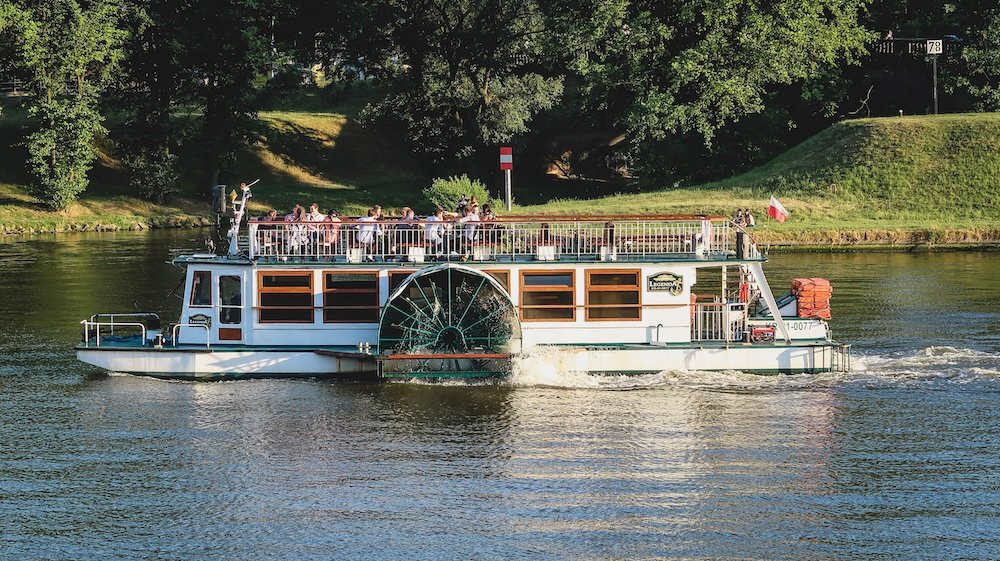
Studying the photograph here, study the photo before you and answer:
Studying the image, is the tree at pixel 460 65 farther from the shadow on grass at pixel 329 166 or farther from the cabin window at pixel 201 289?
the cabin window at pixel 201 289

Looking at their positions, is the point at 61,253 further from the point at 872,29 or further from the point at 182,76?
the point at 872,29

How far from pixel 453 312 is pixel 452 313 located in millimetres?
36

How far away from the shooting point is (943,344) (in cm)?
3481

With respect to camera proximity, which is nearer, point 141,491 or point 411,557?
point 411,557

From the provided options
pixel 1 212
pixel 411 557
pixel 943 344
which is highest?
pixel 1 212

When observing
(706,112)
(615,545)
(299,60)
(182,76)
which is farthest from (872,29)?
(615,545)

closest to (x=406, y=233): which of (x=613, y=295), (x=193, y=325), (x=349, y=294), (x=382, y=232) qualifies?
(x=382, y=232)

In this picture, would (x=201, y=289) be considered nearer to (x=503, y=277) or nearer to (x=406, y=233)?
(x=406, y=233)

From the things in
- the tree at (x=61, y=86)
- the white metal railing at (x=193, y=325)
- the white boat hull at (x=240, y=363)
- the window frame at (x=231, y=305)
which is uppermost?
the tree at (x=61, y=86)

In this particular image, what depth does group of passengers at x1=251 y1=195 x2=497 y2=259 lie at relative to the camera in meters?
32.5

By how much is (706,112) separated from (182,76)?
32667mm

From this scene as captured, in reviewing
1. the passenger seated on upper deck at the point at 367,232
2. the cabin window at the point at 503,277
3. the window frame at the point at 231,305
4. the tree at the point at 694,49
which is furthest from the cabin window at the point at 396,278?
the tree at the point at 694,49

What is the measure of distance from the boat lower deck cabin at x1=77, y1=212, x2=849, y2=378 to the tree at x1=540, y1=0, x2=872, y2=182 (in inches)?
1542

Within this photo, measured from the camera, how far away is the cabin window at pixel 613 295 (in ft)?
106
